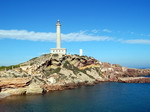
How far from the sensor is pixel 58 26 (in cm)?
7762

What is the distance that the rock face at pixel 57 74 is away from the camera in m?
48.0

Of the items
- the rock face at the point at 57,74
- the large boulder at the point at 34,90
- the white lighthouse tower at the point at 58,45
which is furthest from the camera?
the white lighthouse tower at the point at 58,45

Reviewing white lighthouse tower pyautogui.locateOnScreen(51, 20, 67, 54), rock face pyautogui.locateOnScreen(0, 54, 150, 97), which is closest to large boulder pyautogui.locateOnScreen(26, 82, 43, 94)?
rock face pyautogui.locateOnScreen(0, 54, 150, 97)

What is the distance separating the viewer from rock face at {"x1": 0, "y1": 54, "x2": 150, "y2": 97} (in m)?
48.0

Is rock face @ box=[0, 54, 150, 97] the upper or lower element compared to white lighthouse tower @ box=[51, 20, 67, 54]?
→ lower

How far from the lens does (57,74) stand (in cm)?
6288

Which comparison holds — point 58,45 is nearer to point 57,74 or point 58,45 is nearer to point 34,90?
point 57,74

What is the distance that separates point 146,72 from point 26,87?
7318 centimetres

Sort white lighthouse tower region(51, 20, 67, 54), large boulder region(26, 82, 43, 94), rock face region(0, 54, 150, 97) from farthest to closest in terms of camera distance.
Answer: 1. white lighthouse tower region(51, 20, 67, 54)
2. rock face region(0, 54, 150, 97)
3. large boulder region(26, 82, 43, 94)

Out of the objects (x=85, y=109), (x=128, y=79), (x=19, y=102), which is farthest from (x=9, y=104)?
(x=128, y=79)

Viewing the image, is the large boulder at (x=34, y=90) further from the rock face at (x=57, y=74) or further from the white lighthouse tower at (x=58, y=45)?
the white lighthouse tower at (x=58, y=45)

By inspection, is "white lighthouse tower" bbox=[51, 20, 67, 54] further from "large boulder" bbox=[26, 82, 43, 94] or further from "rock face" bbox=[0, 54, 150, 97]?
"large boulder" bbox=[26, 82, 43, 94]

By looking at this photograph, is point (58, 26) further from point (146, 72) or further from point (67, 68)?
point (146, 72)

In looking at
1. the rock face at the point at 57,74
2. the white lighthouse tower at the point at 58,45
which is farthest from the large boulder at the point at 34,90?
the white lighthouse tower at the point at 58,45
